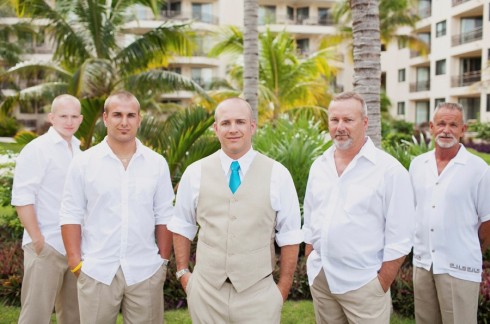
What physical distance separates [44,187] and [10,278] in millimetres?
2552

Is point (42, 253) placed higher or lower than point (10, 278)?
higher

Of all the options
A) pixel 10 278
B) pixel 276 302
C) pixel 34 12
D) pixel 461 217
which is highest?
pixel 34 12

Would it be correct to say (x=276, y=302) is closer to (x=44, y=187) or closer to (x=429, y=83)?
(x=44, y=187)

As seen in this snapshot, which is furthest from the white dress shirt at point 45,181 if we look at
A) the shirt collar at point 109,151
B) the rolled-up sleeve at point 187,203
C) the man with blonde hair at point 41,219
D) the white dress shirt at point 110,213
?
the rolled-up sleeve at point 187,203

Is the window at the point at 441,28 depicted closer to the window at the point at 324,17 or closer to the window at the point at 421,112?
the window at the point at 421,112

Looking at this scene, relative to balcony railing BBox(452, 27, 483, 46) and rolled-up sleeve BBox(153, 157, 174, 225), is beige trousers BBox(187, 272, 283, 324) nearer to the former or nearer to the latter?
rolled-up sleeve BBox(153, 157, 174, 225)

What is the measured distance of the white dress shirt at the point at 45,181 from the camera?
4.34 m

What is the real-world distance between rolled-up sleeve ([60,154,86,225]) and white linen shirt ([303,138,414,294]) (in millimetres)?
1698

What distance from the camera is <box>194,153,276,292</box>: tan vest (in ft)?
11.0

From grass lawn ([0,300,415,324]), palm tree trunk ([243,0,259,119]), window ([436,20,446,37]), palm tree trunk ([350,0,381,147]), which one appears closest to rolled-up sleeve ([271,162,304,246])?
grass lawn ([0,300,415,324])

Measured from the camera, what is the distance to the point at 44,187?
4.41 meters

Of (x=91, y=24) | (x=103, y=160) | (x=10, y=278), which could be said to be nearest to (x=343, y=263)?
(x=103, y=160)

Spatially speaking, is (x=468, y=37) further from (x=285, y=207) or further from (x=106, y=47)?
(x=285, y=207)

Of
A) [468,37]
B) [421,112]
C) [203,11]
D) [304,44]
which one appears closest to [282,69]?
[468,37]
